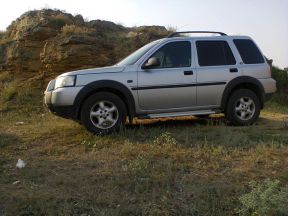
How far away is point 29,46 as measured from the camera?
17.2m

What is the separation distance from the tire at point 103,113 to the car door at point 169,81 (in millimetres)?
456

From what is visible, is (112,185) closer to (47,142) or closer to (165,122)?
(47,142)

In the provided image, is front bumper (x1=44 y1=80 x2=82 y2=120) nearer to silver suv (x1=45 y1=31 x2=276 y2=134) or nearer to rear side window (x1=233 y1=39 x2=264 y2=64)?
silver suv (x1=45 y1=31 x2=276 y2=134)

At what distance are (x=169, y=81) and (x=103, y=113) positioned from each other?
4.30 ft

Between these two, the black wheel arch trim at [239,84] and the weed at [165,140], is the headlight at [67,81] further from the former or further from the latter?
the black wheel arch trim at [239,84]

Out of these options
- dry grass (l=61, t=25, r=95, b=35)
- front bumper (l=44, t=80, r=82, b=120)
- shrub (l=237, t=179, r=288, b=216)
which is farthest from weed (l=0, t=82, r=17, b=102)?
shrub (l=237, t=179, r=288, b=216)

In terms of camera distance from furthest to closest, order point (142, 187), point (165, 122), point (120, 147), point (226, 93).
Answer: point (165, 122), point (226, 93), point (120, 147), point (142, 187)

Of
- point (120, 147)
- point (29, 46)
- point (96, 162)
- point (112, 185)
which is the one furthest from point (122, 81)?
point (29, 46)

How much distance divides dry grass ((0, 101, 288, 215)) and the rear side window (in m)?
1.41

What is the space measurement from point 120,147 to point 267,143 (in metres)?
2.30

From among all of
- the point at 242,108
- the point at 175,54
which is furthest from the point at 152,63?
the point at 242,108

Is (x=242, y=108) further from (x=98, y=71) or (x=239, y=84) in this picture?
(x=98, y=71)

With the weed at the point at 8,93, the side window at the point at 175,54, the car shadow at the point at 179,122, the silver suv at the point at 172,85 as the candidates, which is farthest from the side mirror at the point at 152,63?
the weed at the point at 8,93

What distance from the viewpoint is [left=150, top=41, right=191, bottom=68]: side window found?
375 inches
